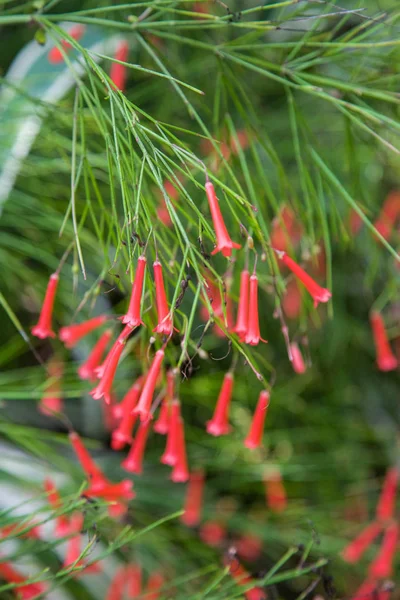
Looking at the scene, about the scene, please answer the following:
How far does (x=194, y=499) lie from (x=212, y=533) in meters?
0.08

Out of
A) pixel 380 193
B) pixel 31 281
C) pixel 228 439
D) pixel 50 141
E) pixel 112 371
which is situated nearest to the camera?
pixel 112 371

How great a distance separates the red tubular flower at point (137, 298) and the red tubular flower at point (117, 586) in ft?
2.13

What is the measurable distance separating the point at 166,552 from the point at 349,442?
1.69 feet

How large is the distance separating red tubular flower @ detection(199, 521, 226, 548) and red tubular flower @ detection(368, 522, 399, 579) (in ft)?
0.96

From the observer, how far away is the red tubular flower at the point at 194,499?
46.5 inches

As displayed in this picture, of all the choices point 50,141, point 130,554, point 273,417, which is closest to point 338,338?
point 273,417

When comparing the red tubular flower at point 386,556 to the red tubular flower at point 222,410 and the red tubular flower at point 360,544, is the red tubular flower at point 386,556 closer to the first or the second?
the red tubular flower at point 360,544

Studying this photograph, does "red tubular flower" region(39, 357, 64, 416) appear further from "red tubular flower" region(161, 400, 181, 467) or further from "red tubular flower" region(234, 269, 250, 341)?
"red tubular flower" region(234, 269, 250, 341)

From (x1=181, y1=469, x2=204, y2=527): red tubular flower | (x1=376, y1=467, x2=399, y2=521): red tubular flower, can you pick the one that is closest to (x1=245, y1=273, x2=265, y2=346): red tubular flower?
(x1=181, y1=469, x2=204, y2=527): red tubular flower

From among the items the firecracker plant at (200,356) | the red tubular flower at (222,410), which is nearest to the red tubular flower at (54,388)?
the firecracker plant at (200,356)

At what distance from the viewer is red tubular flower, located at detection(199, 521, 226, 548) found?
48.1 inches

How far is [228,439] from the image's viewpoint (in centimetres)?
129

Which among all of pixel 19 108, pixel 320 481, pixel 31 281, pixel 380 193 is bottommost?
pixel 320 481

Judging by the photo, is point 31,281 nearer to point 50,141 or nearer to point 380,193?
point 50,141
